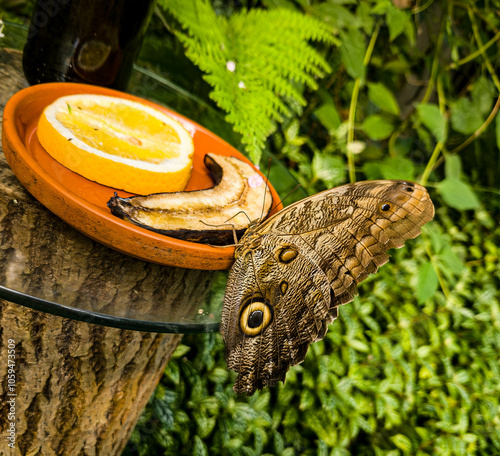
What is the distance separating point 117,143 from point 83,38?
29 cm

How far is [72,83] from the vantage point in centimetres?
87

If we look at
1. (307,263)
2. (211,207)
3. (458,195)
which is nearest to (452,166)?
(458,195)

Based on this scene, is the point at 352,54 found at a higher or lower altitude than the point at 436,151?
higher

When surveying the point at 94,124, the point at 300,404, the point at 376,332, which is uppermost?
the point at 94,124

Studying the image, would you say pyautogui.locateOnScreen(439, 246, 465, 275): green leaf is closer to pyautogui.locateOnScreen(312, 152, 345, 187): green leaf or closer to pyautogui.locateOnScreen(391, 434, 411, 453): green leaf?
pyautogui.locateOnScreen(312, 152, 345, 187): green leaf

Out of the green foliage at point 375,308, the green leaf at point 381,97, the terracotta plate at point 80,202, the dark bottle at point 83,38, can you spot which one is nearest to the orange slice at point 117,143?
the terracotta plate at point 80,202

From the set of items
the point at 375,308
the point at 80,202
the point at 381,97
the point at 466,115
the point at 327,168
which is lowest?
the point at 375,308

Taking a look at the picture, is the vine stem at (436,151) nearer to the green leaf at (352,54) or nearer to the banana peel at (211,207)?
the green leaf at (352,54)

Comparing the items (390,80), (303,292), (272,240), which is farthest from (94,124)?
(390,80)

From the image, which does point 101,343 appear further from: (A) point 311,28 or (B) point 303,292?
(A) point 311,28

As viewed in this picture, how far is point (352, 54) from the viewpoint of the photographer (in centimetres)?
152

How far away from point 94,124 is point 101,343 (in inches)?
17.1

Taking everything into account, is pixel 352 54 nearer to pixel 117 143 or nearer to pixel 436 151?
pixel 436 151

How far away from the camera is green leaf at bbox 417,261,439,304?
5.38 ft
